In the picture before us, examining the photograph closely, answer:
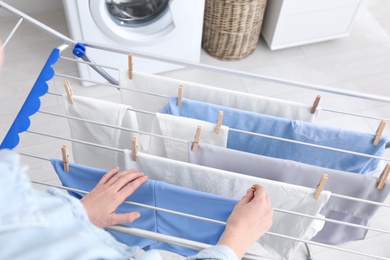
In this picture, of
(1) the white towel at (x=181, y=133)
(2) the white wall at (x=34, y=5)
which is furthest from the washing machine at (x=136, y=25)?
(1) the white towel at (x=181, y=133)

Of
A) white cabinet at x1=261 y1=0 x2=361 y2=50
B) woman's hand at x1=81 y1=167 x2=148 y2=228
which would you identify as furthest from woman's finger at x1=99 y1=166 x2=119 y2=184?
white cabinet at x1=261 y1=0 x2=361 y2=50

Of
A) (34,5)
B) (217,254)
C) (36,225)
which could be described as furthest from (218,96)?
(34,5)

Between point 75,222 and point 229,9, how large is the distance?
1.72 metres

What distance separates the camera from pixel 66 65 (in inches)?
88.5

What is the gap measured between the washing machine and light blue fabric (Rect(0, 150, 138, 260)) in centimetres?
132

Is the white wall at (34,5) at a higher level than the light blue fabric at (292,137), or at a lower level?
lower

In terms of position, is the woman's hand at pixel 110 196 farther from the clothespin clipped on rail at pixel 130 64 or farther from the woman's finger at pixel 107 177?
the clothespin clipped on rail at pixel 130 64

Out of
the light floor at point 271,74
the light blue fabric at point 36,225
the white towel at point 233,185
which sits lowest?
the light floor at point 271,74

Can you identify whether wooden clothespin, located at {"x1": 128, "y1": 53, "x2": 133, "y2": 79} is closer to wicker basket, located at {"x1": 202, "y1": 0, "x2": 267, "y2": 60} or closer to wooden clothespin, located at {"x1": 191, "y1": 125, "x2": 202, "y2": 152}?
wooden clothespin, located at {"x1": 191, "y1": 125, "x2": 202, "y2": 152}

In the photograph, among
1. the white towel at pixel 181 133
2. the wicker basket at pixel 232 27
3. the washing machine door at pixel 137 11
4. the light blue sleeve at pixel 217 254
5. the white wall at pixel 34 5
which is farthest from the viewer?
the white wall at pixel 34 5

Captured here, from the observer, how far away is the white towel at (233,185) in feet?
2.99

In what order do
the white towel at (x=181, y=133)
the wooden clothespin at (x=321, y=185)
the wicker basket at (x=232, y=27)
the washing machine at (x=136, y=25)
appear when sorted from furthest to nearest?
1. the wicker basket at (x=232, y=27)
2. the washing machine at (x=136, y=25)
3. the white towel at (x=181, y=133)
4. the wooden clothespin at (x=321, y=185)

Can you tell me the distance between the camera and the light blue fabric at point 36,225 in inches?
16.1

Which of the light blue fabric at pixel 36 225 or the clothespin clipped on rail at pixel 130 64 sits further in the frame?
the clothespin clipped on rail at pixel 130 64
